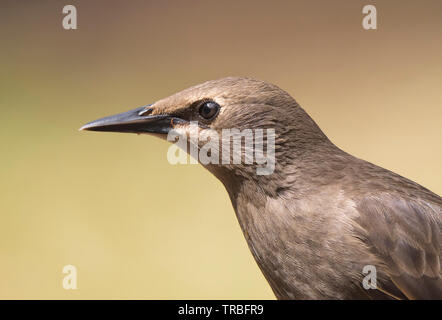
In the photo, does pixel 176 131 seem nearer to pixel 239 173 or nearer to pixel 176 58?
pixel 239 173

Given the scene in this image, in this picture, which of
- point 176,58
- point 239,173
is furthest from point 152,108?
point 176,58

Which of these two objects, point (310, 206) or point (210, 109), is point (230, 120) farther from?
point (310, 206)

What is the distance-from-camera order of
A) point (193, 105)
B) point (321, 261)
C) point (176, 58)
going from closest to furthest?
point (321, 261) < point (193, 105) < point (176, 58)

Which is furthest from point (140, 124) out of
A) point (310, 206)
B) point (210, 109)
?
point (310, 206)

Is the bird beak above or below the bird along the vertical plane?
above

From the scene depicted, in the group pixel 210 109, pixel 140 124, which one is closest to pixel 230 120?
pixel 210 109

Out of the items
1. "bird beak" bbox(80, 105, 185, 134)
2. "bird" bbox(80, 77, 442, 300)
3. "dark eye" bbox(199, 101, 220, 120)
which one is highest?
"dark eye" bbox(199, 101, 220, 120)

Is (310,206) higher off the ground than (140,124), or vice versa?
(140,124)
